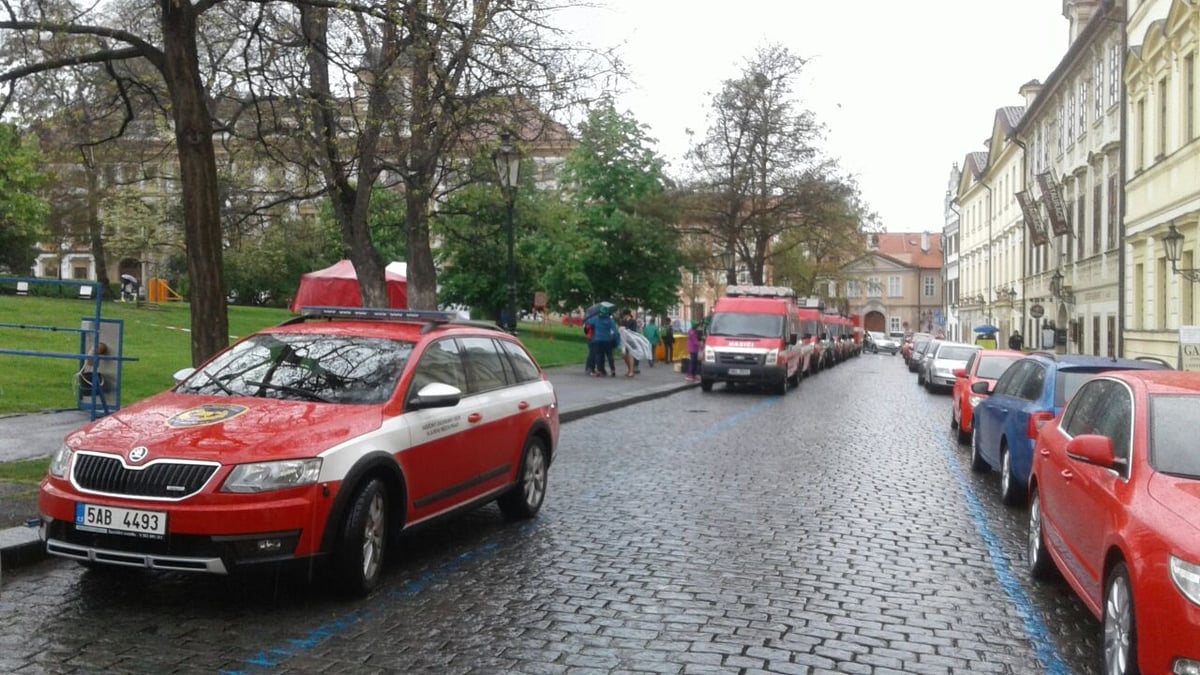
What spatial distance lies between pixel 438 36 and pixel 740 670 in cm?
930

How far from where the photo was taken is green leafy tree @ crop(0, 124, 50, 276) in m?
40.3

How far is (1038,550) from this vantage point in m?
7.29

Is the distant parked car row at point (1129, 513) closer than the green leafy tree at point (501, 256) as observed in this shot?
Yes

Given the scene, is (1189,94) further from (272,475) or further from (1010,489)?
(272,475)

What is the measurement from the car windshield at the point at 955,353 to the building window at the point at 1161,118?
21.7ft

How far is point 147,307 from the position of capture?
4238 centimetres

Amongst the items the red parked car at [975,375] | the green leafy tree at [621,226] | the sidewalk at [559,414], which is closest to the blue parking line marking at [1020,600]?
the red parked car at [975,375]

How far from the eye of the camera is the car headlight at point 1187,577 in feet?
13.7

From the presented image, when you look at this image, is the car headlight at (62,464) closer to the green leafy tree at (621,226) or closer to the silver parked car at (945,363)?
the silver parked car at (945,363)

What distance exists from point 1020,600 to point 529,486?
3.93 metres

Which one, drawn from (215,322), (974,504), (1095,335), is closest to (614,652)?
(974,504)

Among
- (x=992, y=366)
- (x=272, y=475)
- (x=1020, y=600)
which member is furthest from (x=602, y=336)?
(x=272, y=475)

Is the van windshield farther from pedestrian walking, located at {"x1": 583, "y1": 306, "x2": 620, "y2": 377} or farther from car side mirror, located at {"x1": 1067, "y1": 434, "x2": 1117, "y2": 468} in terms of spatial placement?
car side mirror, located at {"x1": 1067, "y1": 434, "x2": 1117, "y2": 468}

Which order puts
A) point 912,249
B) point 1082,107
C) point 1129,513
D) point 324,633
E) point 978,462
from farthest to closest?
point 912,249, point 1082,107, point 978,462, point 324,633, point 1129,513
